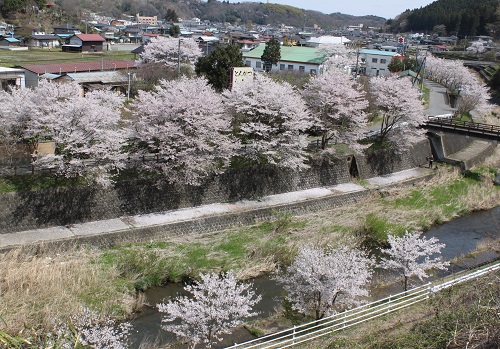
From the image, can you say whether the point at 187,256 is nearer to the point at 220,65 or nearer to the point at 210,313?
the point at 210,313

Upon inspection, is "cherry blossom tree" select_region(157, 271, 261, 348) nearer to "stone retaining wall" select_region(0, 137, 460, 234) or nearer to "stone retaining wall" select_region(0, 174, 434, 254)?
"stone retaining wall" select_region(0, 174, 434, 254)

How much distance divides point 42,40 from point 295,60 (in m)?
28.9

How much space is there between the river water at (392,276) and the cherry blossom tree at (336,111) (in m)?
5.81

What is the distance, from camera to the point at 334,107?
70.8 feet

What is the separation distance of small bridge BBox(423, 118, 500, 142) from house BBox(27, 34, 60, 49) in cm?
4228

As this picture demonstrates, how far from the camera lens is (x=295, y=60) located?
1642 inches

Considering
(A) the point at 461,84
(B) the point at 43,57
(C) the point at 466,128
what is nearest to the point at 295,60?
(A) the point at 461,84

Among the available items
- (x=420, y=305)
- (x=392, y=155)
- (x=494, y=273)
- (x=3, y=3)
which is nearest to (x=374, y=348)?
(x=420, y=305)

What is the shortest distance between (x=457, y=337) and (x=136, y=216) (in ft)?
37.0

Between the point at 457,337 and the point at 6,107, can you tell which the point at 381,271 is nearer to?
the point at 457,337

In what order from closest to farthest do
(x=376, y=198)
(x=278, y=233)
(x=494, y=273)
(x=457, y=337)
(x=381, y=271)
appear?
(x=457, y=337), (x=494, y=273), (x=381, y=271), (x=278, y=233), (x=376, y=198)

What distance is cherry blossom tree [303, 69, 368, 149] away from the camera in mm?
21703

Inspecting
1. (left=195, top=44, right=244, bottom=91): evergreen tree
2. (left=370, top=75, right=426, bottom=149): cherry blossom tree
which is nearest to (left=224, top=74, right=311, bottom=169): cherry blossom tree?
(left=370, top=75, right=426, bottom=149): cherry blossom tree

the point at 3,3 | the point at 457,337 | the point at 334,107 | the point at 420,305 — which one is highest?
the point at 3,3
